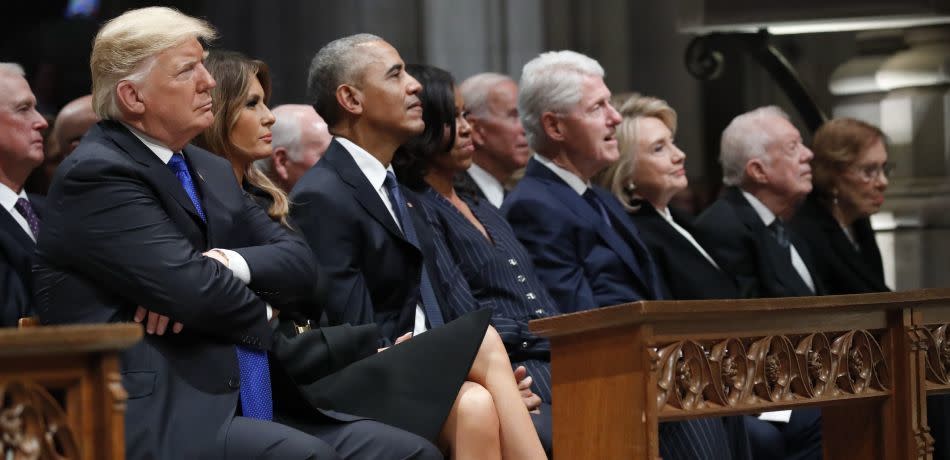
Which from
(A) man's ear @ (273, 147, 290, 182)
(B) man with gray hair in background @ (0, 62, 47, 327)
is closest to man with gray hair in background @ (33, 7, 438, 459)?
(B) man with gray hair in background @ (0, 62, 47, 327)

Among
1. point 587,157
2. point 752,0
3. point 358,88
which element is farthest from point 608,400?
point 752,0

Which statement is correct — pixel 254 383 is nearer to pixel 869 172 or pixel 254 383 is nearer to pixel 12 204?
pixel 12 204

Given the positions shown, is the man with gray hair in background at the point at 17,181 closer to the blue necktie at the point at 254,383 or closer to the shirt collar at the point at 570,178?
the blue necktie at the point at 254,383

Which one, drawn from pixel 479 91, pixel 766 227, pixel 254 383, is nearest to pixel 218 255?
pixel 254 383

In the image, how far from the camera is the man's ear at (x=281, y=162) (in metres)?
5.29

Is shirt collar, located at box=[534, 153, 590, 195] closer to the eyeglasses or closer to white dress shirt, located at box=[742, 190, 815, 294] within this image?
white dress shirt, located at box=[742, 190, 815, 294]

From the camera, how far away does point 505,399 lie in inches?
161

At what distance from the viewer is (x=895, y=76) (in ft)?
25.9

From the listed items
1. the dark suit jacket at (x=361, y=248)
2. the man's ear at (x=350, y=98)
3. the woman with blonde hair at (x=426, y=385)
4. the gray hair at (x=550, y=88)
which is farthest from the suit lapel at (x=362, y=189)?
the gray hair at (x=550, y=88)

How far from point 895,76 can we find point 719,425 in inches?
148

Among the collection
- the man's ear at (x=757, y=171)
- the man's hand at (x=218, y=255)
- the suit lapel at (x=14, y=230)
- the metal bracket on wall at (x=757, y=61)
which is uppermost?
the metal bracket on wall at (x=757, y=61)

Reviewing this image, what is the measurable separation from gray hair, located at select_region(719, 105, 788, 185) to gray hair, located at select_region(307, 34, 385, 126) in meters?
2.19

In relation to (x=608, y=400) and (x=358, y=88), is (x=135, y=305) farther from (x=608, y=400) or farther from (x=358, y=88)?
(x=358, y=88)

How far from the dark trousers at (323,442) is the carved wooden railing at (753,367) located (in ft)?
1.23
